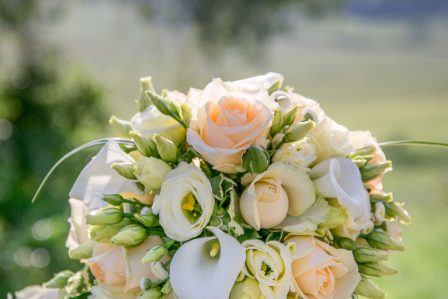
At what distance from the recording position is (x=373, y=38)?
21.0m

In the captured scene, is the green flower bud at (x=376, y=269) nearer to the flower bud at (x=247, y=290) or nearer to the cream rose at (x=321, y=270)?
the cream rose at (x=321, y=270)

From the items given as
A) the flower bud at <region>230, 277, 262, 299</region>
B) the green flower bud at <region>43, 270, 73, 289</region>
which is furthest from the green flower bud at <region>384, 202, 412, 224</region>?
the green flower bud at <region>43, 270, 73, 289</region>

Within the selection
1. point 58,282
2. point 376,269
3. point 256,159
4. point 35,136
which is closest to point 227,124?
point 256,159

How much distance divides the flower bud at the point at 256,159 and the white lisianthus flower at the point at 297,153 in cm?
5

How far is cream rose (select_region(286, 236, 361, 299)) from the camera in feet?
2.98

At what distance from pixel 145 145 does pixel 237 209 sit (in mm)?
160

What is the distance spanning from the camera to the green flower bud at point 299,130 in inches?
36.6

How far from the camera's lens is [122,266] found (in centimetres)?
93

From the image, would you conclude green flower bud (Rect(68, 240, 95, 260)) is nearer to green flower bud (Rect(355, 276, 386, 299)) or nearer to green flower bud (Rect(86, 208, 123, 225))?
green flower bud (Rect(86, 208, 123, 225))

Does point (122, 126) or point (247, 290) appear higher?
point (122, 126)

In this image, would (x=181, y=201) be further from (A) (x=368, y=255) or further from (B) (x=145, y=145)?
(A) (x=368, y=255)

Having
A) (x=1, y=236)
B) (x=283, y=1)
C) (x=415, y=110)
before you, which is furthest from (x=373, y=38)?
(x=1, y=236)

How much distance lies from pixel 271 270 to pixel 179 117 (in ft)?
0.84

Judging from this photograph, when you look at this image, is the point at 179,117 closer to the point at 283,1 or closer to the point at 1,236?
the point at 1,236
